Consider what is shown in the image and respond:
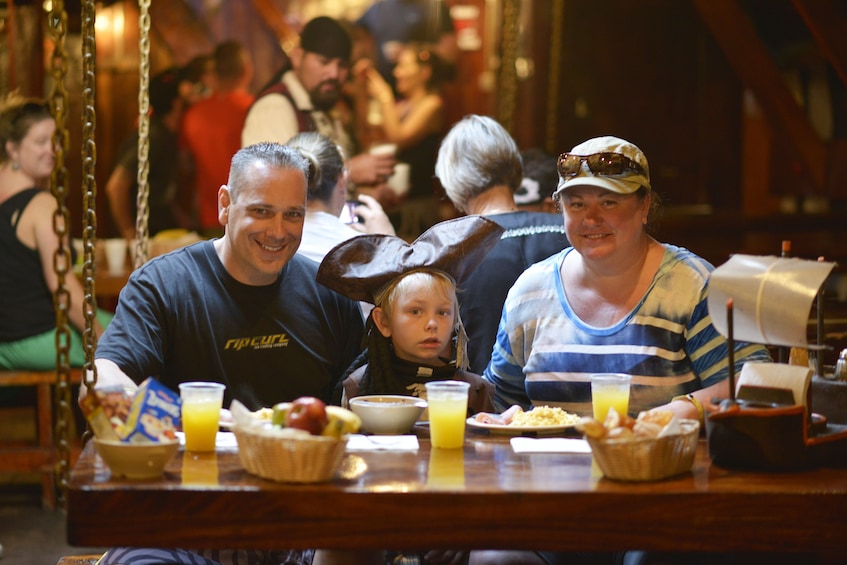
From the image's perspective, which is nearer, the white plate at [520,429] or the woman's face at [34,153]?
the white plate at [520,429]

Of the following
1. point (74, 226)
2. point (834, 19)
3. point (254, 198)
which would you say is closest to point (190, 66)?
point (74, 226)

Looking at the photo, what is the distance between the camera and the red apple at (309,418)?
2139mm

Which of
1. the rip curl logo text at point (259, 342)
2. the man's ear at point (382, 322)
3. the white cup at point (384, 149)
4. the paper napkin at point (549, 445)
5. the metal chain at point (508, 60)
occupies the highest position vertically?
the metal chain at point (508, 60)

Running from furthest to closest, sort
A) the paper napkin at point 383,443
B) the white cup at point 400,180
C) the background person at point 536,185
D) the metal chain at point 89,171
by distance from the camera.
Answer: the white cup at point 400,180, the background person at point 536,185, the metal chain at point 89,171, the paper napkin at point 383,443

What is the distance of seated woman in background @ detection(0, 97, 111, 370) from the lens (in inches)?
219

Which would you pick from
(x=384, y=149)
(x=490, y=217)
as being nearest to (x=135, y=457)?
(x=490, y=217)

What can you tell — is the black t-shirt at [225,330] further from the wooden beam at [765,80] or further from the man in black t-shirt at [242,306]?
the wooden beam at [765,80]

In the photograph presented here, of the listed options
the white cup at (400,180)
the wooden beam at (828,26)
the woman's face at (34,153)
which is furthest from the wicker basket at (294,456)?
the white cup at (400,180)

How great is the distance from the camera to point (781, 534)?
2.08 meters

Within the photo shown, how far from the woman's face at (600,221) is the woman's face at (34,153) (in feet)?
11.9

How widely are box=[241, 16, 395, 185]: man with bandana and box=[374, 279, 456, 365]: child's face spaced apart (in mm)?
3865

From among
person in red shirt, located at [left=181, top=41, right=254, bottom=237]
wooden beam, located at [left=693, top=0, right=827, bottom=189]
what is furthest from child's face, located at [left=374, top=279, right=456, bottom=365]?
person in red shirt, located at [left=181, top=41, right=254, bottom=237]

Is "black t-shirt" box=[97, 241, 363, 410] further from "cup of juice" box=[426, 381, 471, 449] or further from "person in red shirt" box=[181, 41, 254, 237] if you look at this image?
"person in red shirt" box=[181, 41, 254, 237]

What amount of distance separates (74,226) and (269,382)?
6188 millimetres
